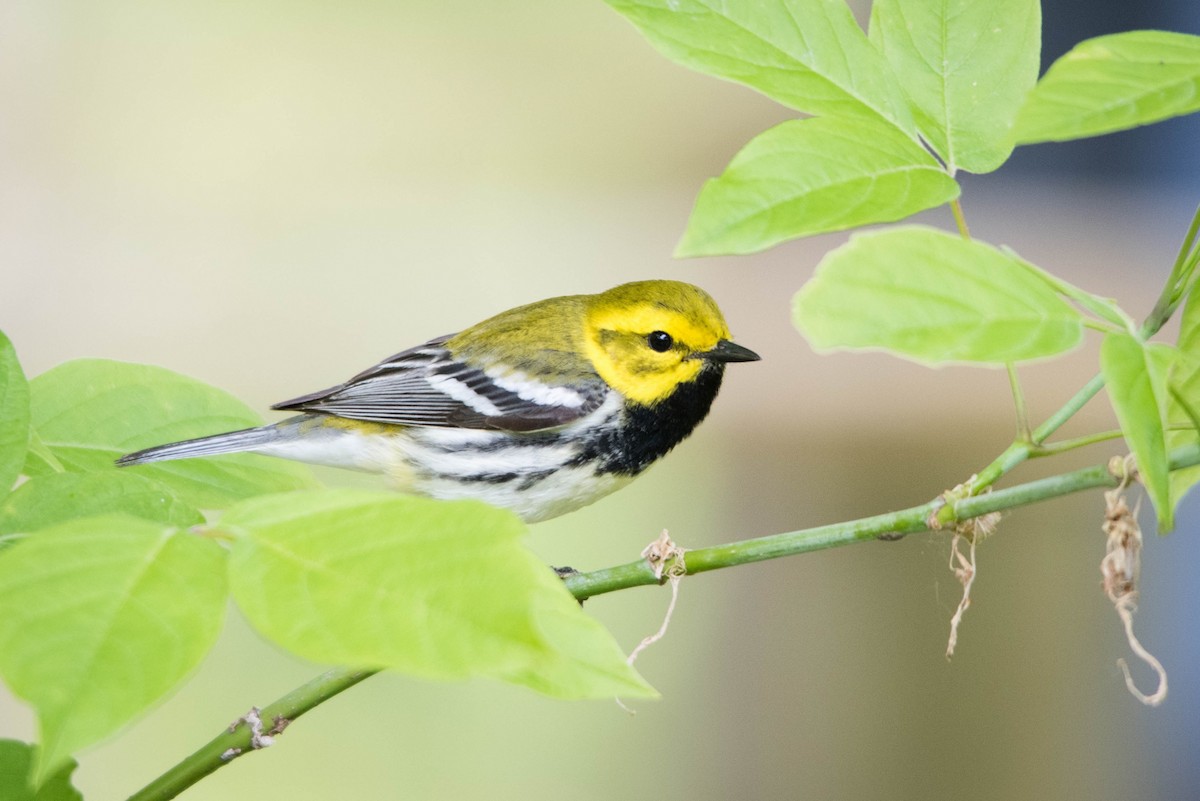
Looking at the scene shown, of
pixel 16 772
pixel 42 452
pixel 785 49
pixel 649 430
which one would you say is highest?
pixel 785 49

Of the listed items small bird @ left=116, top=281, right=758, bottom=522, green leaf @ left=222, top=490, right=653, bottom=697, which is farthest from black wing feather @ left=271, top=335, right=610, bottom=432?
green leaf @ left=222, top=490, right=653, bottom=697

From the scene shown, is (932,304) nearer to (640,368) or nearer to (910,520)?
(910,520)

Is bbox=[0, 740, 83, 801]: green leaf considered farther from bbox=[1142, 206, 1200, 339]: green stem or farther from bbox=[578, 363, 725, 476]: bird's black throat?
bbox=[578, 363, 725, 476]: bird's black throat

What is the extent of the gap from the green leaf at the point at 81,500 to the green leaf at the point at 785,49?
237 mm

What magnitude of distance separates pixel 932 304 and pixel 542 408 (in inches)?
35.3

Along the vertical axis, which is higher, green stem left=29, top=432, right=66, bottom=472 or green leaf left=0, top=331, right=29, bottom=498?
green leaf left=0, top=331, right=29, bottom=498

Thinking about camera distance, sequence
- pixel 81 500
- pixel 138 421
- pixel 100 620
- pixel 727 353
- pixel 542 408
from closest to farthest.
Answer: pixel 100 620 < pixel 81 500 < pixel 138 421 < pixel 727 353 < pixel 542 408

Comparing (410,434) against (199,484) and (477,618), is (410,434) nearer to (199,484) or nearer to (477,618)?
(199,484)

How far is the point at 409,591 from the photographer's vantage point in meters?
0.32

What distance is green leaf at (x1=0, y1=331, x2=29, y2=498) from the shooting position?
1.44 feet

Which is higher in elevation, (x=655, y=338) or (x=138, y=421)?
(x=138, y=421)

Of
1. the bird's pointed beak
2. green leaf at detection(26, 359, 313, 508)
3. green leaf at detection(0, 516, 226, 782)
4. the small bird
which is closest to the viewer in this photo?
green leaf at detection(0, 516, 226, 782)

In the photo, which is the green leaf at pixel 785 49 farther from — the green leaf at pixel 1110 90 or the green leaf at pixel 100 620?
the green leaf at pixel 100 620

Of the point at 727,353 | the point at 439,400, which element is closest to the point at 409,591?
the point at 727,353
